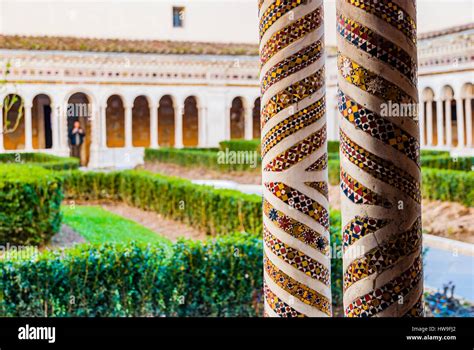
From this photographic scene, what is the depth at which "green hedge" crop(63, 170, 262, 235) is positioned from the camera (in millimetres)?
8273

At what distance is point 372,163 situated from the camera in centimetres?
277

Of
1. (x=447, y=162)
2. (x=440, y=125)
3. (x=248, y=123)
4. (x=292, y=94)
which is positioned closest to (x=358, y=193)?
(x=292, y=94)

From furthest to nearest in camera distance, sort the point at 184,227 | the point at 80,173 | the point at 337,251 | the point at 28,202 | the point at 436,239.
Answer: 1. the point at 80,173
2. the point at 184,227
3. the point at 436,239
4. the point at 28,202
5. the point at 337,251

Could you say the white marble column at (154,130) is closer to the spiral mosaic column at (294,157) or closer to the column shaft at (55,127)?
the column shaft at (55,127)

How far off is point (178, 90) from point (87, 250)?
1680 centimetres

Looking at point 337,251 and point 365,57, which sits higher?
point 365,57

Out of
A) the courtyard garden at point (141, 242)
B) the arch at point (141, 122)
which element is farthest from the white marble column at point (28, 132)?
the courtyard garden at point (141, 242)

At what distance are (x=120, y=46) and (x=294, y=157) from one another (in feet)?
62.6

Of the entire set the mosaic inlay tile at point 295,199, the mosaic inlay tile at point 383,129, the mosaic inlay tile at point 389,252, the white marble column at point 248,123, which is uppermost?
the white marble column at point 248,123

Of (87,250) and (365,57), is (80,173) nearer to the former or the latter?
(87,250)

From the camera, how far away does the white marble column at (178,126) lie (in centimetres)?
2047

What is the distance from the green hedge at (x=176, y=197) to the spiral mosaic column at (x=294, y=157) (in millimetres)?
4353

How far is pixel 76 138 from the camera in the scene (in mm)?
19219
